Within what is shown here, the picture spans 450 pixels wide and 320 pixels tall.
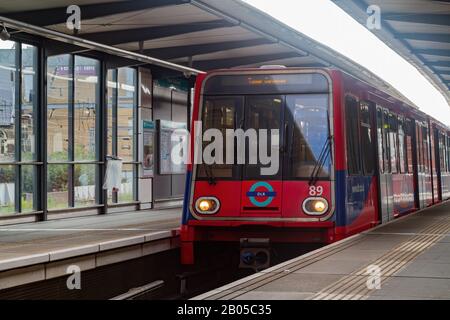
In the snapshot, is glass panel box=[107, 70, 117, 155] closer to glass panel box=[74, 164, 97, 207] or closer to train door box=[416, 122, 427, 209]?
glass panel box=[74, 164, 97, 207]

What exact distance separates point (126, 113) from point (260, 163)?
30.0ft

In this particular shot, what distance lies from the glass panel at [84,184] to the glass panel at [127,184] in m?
1.20

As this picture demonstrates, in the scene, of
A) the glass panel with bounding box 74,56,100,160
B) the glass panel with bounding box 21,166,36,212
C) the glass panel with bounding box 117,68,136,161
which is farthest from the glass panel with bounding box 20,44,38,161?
the glass panel with bounding box 117,68,136,161

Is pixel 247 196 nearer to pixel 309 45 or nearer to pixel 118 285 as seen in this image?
pixel 118 285

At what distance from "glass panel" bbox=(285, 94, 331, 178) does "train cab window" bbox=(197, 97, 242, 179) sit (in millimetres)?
744

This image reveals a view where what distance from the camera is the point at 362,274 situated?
703 centimetres

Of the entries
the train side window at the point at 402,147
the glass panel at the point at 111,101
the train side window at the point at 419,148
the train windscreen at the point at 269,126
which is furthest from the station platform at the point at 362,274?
the glass panel at the point at 111,101

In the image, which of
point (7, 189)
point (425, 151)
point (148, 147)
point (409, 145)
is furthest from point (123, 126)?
point (425, 151)

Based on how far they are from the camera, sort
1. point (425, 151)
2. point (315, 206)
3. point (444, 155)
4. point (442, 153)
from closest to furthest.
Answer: point (315, 206)
point (425, 151)
point (442, 153)
point (444, 155)

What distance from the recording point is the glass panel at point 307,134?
31.1ft

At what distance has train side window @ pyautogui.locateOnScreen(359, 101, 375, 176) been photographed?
1080cm

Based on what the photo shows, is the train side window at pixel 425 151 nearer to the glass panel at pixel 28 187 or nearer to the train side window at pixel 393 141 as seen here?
the train side window at pixel 393 141

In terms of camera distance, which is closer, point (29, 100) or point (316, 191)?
point (316, 191)

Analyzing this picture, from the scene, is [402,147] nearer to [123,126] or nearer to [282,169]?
[282,169]
